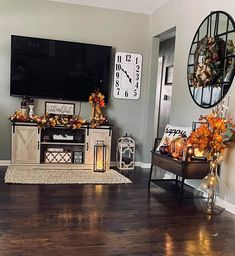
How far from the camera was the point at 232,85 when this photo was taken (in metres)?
3.37

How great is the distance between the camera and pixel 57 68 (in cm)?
511

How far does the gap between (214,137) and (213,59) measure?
1.07 m

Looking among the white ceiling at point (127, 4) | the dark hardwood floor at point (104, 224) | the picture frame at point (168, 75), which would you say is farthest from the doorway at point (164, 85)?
the dark hardwood floor at point (104, 224)

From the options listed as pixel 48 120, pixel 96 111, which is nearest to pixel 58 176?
pixel 48 120

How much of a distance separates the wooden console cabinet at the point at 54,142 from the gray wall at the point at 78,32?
1.54ft

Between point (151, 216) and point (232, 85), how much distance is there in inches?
64.8

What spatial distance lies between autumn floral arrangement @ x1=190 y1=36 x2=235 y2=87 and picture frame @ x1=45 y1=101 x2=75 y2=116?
223cm

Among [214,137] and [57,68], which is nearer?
[214,137]

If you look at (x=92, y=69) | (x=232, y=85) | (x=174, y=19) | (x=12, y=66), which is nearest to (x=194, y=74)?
(x=232, y=85)

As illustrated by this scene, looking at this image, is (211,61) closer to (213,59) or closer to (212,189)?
(213,59)

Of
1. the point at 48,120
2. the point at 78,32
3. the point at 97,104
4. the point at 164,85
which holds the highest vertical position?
the point at 78,32

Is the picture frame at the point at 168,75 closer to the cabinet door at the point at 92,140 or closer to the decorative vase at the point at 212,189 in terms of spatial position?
the cabinet door at the point at 92,140

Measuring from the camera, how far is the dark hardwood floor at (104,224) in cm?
224

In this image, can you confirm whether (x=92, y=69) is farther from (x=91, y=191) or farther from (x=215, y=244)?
(x=215, y=244)
